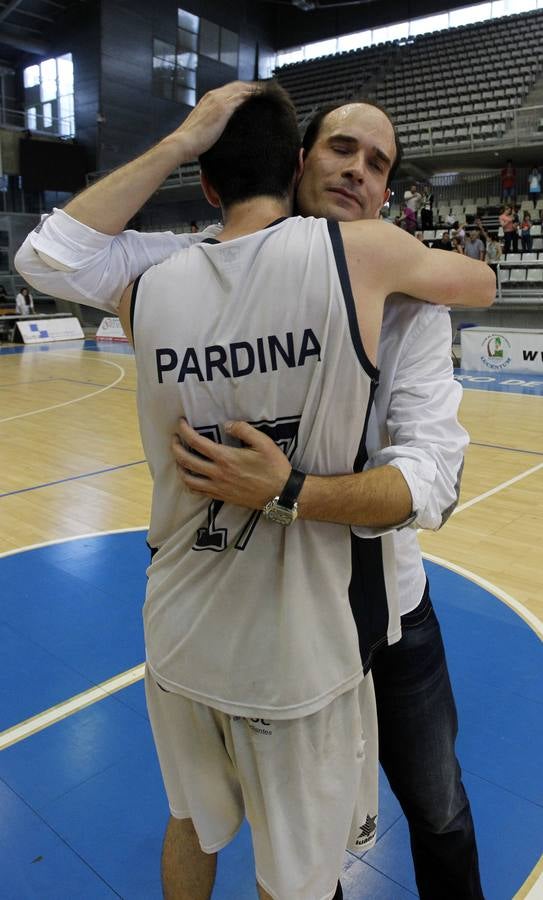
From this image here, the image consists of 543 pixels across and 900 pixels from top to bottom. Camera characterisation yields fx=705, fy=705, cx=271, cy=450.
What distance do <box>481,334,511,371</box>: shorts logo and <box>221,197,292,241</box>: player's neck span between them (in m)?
10.2

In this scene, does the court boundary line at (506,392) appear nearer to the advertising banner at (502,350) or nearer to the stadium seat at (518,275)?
the advertising banner at (502,350)

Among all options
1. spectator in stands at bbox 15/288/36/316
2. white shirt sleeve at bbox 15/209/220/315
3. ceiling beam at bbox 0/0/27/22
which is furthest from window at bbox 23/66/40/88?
white shirt sleeve at bbox 15/209/220/315

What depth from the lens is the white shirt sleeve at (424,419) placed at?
106 centimetres

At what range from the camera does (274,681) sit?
103 centimetres

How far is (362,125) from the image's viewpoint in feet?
4.34

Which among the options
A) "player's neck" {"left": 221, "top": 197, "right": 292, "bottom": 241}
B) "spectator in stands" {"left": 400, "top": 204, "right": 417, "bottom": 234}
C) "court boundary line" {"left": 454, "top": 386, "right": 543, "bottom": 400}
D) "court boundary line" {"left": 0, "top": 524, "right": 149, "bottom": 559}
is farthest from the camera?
"spectator in stands" {"left": 400, "top": 204, "right": 417, "bottom": 234}

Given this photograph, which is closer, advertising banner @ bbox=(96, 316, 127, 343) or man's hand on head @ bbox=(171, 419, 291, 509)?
man's hand on head @ bbox=(171, 419, 291, 509)

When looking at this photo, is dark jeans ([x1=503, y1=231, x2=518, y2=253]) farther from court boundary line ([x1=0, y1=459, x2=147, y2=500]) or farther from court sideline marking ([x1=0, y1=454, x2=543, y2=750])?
court sideline marking ([x1=0, y1=454, x2=543, y2=750])

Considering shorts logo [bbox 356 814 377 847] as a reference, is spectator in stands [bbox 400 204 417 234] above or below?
above

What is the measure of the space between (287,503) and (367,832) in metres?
0.70

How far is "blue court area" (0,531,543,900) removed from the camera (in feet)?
Answer: 6.17

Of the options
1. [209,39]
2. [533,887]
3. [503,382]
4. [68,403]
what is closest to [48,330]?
[68,403]

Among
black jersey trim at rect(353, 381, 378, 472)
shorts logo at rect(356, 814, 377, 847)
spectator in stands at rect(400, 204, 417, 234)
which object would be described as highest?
spectator in stands at rect(400, 204, 417, 234)

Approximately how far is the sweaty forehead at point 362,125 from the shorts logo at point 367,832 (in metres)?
1.24
